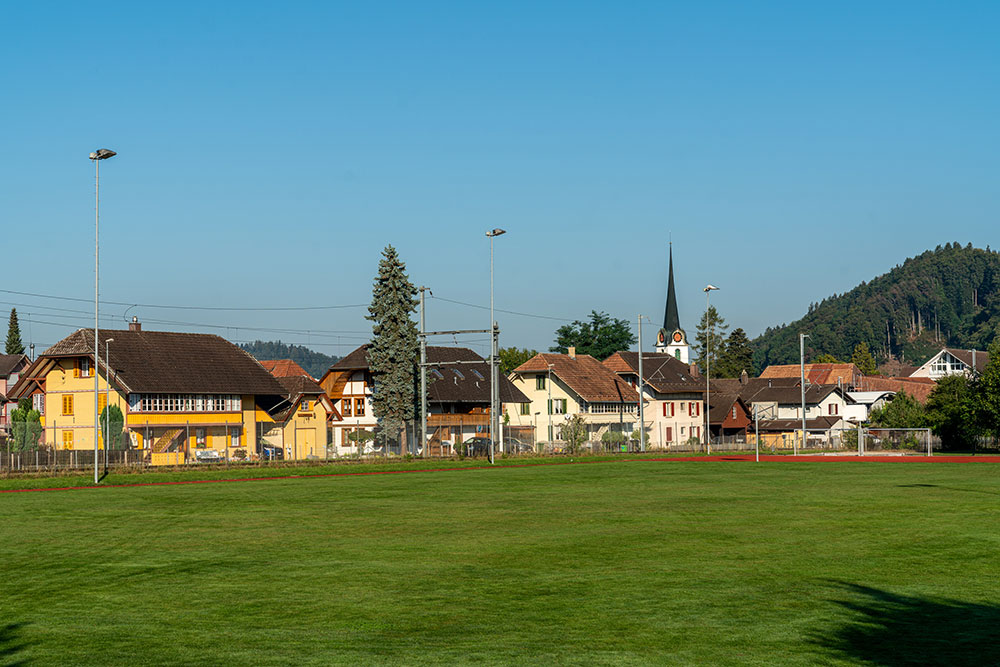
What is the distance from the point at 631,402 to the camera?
119188 mm

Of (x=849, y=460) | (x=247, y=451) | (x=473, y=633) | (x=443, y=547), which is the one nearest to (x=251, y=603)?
(x=473, y=633)

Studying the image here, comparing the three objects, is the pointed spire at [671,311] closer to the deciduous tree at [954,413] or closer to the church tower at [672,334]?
the church tower at [672,334]

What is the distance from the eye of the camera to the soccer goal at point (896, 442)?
8312 cm

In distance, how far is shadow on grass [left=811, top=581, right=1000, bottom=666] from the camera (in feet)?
38.8

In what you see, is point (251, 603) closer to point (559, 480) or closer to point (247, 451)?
point (559, 480)

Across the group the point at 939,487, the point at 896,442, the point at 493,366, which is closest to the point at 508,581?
the point at 939,487

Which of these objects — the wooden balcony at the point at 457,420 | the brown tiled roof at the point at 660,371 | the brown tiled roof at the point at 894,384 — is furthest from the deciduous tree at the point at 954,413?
the brown tiled roof at the point at 894,384

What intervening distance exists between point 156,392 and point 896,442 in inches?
2190

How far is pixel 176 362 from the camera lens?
8400 centimetres

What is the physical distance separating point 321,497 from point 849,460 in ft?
134

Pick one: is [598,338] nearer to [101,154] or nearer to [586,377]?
[586,377]

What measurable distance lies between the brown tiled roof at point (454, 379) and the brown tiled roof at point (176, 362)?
11.7 metres

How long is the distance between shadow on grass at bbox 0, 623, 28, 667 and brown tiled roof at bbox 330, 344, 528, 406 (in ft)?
257

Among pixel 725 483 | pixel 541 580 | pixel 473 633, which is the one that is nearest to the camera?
pixel 473 633
